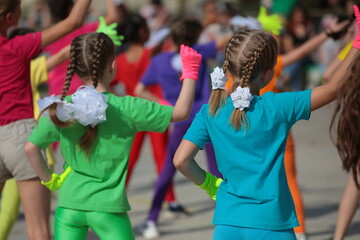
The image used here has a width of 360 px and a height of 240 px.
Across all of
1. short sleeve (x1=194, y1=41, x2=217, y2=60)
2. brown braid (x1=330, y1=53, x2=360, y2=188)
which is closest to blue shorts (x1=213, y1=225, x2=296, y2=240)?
brown braid (x1=330, y1=53, x2=360, y2=188)

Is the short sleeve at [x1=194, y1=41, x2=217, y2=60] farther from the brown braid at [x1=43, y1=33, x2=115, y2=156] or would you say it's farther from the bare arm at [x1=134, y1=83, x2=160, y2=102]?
the brown braid at [x1=43, y1=33, x2=115, y2=156]

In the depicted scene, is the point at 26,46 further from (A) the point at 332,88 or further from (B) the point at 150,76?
(B) the point at 150,76

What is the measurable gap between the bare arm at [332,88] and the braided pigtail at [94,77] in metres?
1.13

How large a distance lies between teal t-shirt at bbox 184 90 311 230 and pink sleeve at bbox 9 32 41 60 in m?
1.48

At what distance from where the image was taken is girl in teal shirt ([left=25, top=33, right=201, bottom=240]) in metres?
3.91

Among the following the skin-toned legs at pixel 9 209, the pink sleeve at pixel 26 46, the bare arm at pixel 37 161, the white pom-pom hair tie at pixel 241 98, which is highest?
the white pom-pom hair tie at pixel 241 98

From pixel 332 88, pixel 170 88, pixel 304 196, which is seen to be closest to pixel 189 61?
pixel 332 88

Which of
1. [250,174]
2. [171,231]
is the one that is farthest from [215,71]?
[171,231]

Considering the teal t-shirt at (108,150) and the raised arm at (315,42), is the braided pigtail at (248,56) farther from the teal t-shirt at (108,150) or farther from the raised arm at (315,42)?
the raised arm at (315,42)

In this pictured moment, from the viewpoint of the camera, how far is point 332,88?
3512 millimetres

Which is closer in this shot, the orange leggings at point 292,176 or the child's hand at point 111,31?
the child's hand at point 111,31

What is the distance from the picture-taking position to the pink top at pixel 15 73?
4664mm

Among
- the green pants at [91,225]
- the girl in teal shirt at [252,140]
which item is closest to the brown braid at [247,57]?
the girl in teal shirt at [252,140]

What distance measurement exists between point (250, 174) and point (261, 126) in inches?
8.9
